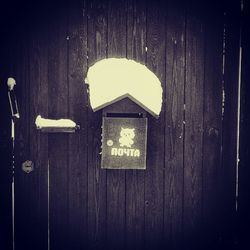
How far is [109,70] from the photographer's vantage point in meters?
A: 2.84

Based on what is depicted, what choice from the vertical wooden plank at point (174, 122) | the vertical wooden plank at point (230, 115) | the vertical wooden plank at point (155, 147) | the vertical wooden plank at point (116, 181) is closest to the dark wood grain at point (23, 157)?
the vertical wooden plank at point (116, 181)

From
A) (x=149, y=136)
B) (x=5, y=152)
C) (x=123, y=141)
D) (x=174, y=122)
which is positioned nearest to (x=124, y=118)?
(x=123, y=141)

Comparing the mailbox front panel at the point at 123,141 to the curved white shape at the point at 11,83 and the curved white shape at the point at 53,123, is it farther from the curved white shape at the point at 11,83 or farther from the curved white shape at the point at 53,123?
the curved white shape at the point at 11,83

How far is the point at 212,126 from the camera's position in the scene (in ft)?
9.93

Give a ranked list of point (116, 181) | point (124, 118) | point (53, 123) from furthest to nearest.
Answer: point (116, 181) → point (53, 123) → point (124, 118)

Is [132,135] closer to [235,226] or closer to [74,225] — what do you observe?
[74,225]

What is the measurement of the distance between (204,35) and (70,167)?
170cm

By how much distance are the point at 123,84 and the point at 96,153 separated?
787 millimetres

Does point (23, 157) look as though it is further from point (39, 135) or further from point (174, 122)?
point (174, 122)

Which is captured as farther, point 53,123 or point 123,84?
point 53,123

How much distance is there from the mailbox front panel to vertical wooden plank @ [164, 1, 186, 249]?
1.78 ft

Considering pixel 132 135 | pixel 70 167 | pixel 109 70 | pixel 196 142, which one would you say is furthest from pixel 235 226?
pixel 109 70

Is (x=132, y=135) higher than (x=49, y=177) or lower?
higher

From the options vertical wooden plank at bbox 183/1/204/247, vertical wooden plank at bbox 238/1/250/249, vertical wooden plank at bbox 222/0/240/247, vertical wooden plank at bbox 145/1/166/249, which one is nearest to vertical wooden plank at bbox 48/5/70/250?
vertical wooden plank at bbox 145/1/166/249
